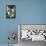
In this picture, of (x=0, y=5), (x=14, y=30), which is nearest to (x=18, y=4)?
(x=0, y=5)

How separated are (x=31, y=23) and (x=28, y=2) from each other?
0.64m

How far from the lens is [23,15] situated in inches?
154

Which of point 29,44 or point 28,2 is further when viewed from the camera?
point 28,2

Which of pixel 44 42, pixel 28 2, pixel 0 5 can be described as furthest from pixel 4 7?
pixel 44 42

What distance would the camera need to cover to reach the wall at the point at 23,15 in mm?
3883

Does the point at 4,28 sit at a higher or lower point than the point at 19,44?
higher

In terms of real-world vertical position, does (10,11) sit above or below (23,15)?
above

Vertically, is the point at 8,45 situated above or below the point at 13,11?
below

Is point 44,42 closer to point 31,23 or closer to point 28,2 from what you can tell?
point 31,23

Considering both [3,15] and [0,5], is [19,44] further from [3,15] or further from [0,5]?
[0,5]

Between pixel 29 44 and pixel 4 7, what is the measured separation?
1.31 m

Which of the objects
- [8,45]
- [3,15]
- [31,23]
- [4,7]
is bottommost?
[8,45]

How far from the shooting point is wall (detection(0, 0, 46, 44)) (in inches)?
153

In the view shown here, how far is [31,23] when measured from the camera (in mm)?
3912
